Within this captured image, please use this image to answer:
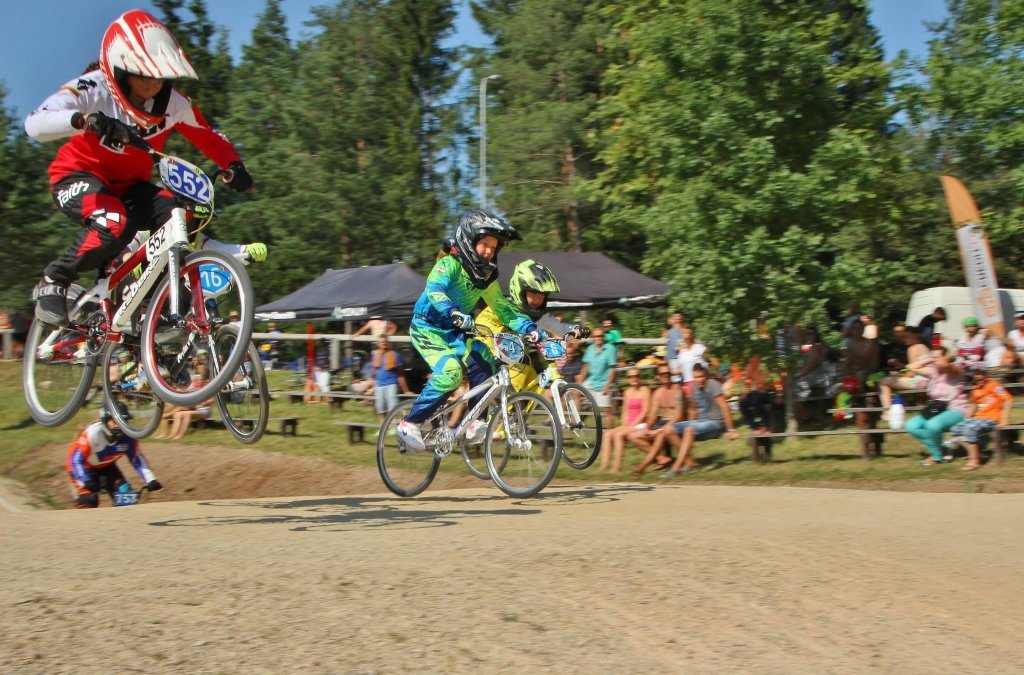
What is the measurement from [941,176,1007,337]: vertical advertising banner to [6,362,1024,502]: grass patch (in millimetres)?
1457

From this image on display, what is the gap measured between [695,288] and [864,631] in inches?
422

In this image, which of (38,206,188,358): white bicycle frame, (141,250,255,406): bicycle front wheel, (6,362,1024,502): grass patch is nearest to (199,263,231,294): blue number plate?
(141,250,255,406): bicycle front wheel

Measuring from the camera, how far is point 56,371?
8016 mm

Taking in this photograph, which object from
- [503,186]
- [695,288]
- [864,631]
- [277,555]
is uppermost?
[503,186]

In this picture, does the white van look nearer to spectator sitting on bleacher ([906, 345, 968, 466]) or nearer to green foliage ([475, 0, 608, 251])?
spectator sitting on bleacher ([906, 345, 968, 466])

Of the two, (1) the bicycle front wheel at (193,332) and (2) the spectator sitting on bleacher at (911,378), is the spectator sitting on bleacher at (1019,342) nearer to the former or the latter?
(2) the spectator sitting on bleacher at (911,378)

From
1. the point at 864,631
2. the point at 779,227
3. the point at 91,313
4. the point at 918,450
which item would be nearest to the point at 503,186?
the point at 779,227

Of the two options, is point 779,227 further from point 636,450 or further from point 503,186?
point 503,186

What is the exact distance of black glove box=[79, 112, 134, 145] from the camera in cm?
642

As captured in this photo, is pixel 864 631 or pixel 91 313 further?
pixel 91 313

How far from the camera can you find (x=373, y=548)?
22.4ft

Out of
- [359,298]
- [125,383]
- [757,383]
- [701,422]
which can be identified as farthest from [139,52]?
[359,298]

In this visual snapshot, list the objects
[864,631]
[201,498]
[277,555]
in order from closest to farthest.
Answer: [864,631] < [277,555] < [201,498]

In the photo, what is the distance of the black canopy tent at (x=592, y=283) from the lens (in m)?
21.1
